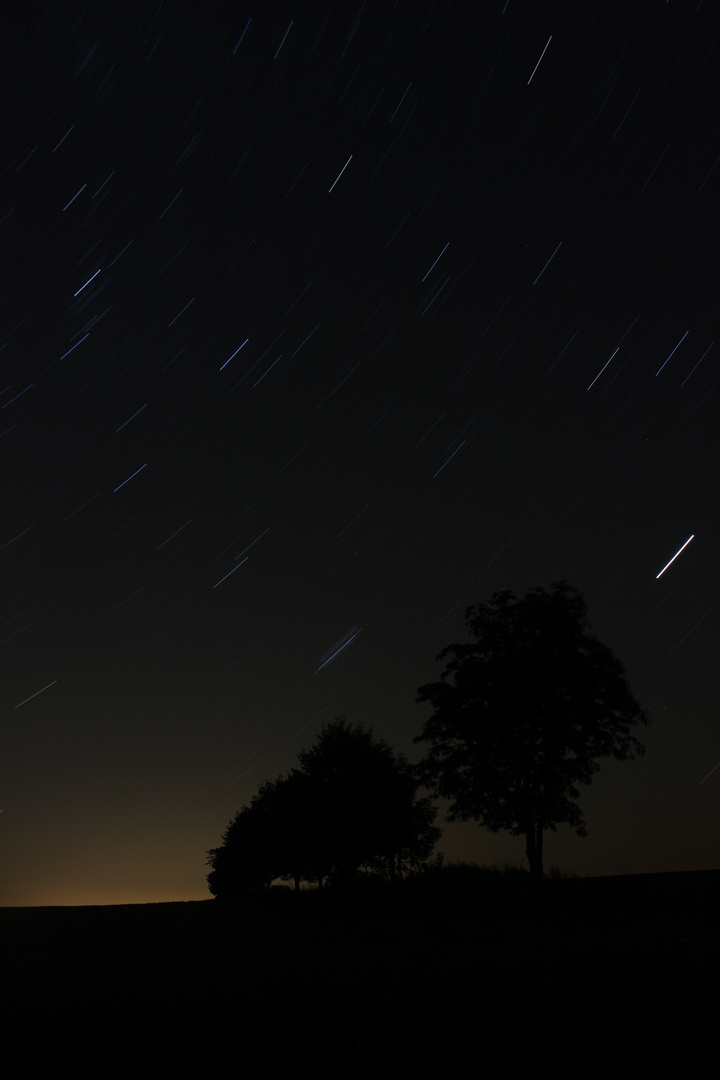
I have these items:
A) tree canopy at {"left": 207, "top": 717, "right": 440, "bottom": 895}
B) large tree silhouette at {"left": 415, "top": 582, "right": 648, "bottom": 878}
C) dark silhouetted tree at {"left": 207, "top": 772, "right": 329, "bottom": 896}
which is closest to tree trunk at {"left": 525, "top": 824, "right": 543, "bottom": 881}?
large tree silhouette at {"left": 415, "top": 582, "right": 648, "bottom": 878}

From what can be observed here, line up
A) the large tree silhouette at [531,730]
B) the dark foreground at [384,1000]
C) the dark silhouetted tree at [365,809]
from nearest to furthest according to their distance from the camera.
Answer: the dark foreground at [384,1000]
the large tree silhouette at [531,730]
the dark silhouetted tree at [365,809]

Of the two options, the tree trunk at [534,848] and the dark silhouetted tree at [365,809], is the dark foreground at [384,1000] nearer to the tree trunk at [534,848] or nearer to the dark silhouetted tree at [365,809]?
the tree trunk at [534,848]

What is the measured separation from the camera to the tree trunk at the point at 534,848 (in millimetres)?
23750

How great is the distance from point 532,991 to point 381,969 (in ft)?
8.91

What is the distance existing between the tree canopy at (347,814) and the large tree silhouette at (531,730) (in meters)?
5.47

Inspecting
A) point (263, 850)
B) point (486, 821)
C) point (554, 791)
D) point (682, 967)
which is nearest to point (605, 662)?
point (554, 791)

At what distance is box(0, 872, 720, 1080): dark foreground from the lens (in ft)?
19.8

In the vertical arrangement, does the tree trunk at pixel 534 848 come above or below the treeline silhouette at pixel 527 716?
below

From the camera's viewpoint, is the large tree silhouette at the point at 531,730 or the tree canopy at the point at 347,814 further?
the tree canopy at the point at 347,814

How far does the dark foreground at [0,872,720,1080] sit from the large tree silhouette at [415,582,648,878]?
765cm

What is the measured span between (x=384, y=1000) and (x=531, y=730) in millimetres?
16866

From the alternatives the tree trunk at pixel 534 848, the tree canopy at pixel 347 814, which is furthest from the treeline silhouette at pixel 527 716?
the tree canopy at pixel 347 814

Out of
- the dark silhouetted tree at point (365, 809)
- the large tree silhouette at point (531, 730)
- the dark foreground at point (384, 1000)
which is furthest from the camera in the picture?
the dark silhouetted tree at point (365, 809)

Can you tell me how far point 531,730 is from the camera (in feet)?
78.3
